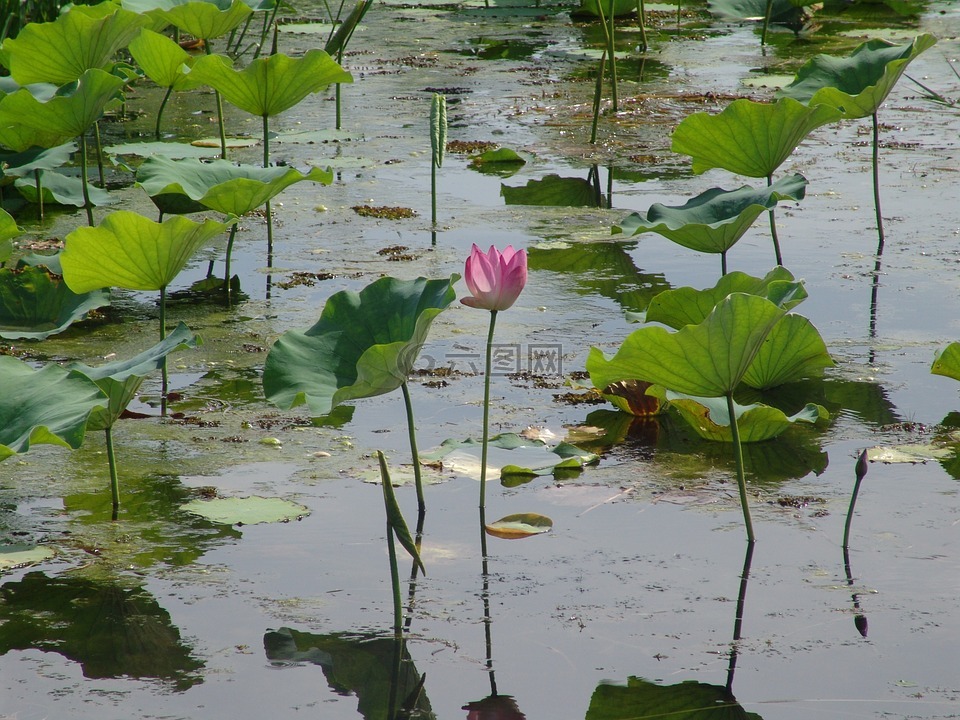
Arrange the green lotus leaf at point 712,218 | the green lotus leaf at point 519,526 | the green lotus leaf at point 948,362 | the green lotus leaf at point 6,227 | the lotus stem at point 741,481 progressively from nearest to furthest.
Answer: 1. the lotus stem at point 741,481
2. the green lotus leaf at point 519,526
3. the green lotus leaf at point 948,362
4. the green lotus leaf at point 712,218
5. the green lotus leaf at point 6,227

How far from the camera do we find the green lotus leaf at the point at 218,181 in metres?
2.87

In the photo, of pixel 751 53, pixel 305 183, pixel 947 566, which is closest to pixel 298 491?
pixel 947 566

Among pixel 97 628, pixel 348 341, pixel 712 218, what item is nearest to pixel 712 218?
pixel 712 218

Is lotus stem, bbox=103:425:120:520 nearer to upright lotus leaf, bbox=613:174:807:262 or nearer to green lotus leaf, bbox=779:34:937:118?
upright lotus leaf, bbox=613:174:807:262

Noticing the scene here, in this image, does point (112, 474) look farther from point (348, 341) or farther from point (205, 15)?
→ point (205, 15)

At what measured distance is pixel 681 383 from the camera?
1.95 m

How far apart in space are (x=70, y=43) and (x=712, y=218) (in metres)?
2.25

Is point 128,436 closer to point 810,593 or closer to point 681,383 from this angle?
point 681,383

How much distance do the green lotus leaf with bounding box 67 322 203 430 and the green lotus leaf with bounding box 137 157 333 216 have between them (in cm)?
87

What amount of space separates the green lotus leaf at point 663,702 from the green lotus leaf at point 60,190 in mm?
2863

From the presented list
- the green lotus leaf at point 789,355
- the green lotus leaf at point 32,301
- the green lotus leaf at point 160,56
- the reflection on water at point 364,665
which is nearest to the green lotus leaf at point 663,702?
the reflection on water at point 364,665

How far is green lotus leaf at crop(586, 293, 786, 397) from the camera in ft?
5.90

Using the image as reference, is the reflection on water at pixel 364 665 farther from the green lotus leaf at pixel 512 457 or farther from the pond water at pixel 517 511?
the green lotus leaf at pixel 512 457

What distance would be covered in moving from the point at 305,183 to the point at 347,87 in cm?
188
